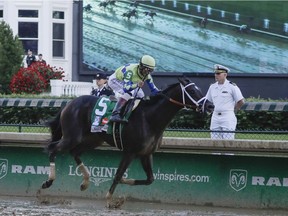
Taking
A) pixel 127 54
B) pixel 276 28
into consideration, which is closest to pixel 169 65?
pixel 127 54

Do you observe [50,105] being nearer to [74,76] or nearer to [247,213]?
[247,213]

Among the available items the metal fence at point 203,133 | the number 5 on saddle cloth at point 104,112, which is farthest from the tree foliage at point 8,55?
the number 5 on saddle cloth at point 104,112

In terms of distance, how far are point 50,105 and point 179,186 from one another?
4059mm

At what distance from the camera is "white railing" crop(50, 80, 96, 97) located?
26.8 m

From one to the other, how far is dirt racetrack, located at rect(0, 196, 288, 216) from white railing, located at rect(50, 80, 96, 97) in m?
11.8

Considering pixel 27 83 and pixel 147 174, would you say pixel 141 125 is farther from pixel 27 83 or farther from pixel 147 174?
pixel 27 83

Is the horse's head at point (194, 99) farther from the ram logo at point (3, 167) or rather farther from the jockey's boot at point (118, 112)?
the ram logo at point (3, 167)

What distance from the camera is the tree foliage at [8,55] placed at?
91.2ft

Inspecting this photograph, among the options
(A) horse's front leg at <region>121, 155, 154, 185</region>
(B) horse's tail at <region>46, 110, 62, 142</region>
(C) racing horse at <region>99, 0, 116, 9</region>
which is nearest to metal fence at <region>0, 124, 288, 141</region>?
(B) horse's tail at <region>46, 110, 62, 142</region>

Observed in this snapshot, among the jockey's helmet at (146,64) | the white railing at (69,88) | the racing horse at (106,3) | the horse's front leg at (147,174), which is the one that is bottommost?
the white railing at (69,88)

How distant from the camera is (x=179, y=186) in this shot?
569 inches

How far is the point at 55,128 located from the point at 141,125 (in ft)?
5.66

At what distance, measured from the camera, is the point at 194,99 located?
12.9 metres

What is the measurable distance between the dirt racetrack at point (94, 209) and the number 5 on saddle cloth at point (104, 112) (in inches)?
43.1
